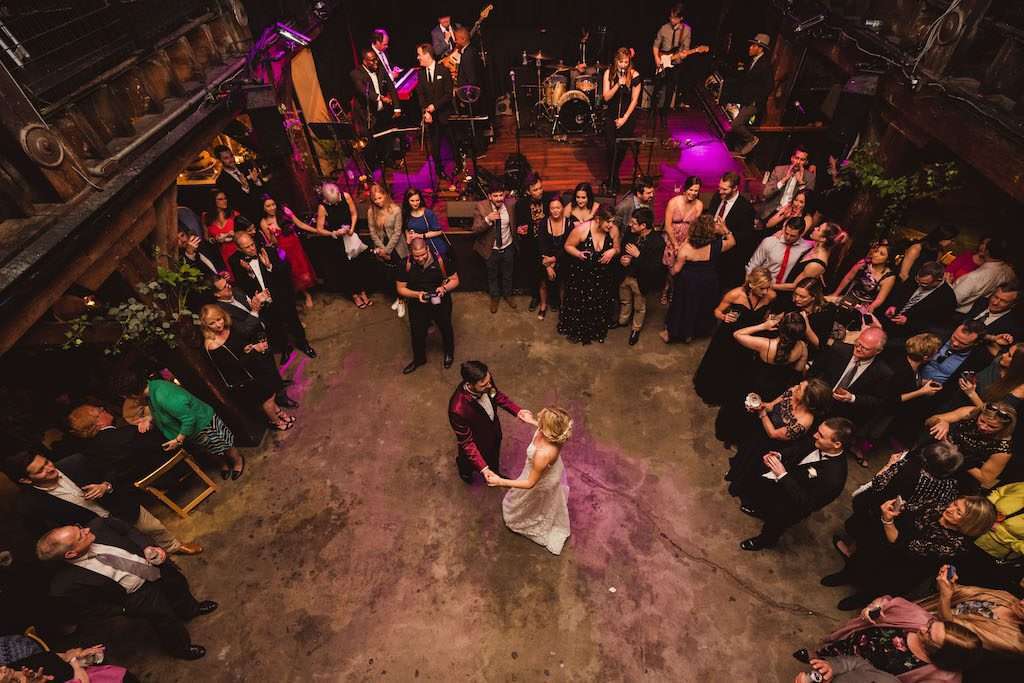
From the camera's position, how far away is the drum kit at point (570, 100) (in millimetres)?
8219

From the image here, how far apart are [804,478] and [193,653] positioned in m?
4.75

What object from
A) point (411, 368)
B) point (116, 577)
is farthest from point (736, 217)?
point (116, 577)

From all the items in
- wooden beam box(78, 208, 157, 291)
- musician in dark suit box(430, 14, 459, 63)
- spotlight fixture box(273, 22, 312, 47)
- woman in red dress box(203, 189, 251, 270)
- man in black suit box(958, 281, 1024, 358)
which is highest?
spotlight fixture box(273, 22, 312, 47)

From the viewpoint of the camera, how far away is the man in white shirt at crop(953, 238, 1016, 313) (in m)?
4.19

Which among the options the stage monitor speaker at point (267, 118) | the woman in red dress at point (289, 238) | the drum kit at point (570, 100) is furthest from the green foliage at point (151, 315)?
the drum kit at point (570, 100)

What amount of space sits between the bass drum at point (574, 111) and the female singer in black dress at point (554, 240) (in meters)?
3.57

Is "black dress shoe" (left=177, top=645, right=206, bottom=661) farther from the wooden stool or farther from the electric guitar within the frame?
the electric guitar

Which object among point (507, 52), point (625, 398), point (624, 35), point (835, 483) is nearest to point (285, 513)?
point (625, 398)

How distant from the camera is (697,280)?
17.2 ft

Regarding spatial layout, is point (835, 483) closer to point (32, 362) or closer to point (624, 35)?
point (32, 362)

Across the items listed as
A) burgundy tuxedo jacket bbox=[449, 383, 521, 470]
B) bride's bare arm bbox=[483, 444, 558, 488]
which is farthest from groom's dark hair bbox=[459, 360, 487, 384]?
bride's bare arm bbox=[483, 444, 558, 488]

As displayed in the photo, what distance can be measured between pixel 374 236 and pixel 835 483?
510 centimetres

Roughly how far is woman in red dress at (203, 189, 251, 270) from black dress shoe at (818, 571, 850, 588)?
255 inches

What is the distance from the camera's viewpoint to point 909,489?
10.2ft
